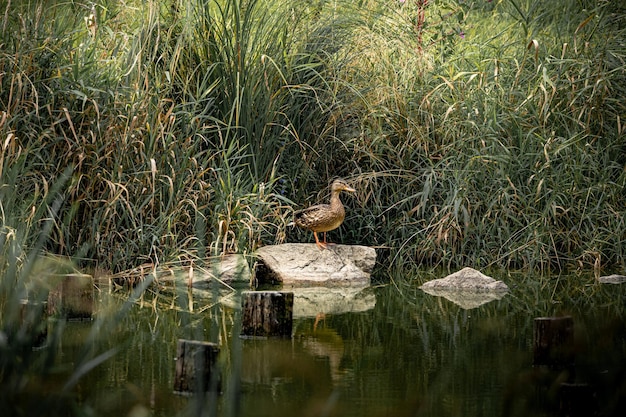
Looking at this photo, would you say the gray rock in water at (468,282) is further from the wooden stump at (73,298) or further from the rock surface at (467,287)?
the wooden stump at (73,298)

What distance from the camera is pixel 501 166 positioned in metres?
8.48

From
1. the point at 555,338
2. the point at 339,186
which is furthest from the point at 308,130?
the point at 555,338

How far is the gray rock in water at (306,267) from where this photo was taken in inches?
310

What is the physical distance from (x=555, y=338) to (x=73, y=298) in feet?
9.07

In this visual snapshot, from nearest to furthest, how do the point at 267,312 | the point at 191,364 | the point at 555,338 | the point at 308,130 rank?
1. the point at 191,364
2. the point at 555,338
3. the point at 267,312
4. the point at 308,130

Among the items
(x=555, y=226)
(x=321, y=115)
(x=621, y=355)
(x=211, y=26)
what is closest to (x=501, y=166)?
(x=555, y=226)

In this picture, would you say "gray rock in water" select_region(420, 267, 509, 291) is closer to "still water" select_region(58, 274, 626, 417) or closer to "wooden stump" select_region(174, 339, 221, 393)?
"still water" select_region(58, 274, 626, 417)

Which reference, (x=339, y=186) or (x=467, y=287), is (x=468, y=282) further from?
(x=339, y=186)

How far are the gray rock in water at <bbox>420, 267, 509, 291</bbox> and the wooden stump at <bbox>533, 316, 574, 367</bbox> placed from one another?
2.66 m

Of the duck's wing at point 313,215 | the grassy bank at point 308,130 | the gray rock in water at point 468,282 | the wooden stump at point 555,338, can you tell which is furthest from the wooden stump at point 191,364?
the duck's wing at point 313,215

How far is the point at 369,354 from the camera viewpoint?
17.7 feet

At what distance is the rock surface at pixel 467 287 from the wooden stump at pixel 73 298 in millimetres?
2555

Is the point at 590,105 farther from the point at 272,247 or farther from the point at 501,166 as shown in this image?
the point at 272,247

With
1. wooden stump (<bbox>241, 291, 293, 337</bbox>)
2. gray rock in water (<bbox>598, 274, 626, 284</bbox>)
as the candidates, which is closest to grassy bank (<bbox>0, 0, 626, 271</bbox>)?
gray rock in water (<bbox>598, 274, 626, 284</bbox>)
